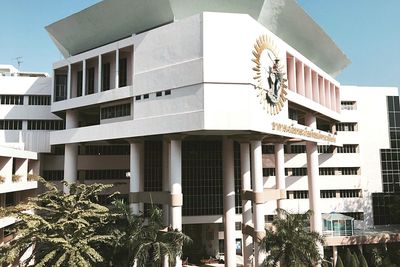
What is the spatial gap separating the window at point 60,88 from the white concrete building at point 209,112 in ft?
0.33

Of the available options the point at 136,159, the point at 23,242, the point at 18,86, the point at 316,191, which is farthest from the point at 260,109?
the point at 18,86

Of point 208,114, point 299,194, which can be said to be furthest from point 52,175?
point 299,194

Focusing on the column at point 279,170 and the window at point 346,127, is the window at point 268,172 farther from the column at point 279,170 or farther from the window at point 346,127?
the window at point 346,127

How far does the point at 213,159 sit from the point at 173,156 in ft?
32.4

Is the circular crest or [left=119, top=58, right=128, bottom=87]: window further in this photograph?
[left=119, top=58, right=128, bottom=87]: window

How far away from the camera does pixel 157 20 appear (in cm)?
2614

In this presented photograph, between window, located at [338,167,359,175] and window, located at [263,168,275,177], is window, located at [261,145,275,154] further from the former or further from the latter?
window, located at [338,167,359,175]

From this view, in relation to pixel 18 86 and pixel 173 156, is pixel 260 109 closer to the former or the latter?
pixel 173 156

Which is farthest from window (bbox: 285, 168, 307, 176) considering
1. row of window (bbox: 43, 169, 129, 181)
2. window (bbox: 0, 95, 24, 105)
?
window (bbox: 0, 95, 24, 105)

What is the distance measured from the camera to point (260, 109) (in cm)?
2395

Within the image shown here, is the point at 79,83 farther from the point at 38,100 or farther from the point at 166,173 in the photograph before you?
the point at 166,173

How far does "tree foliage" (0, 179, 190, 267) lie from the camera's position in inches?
721

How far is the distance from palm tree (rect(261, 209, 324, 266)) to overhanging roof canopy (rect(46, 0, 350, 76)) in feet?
53.0

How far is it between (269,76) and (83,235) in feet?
56.5
